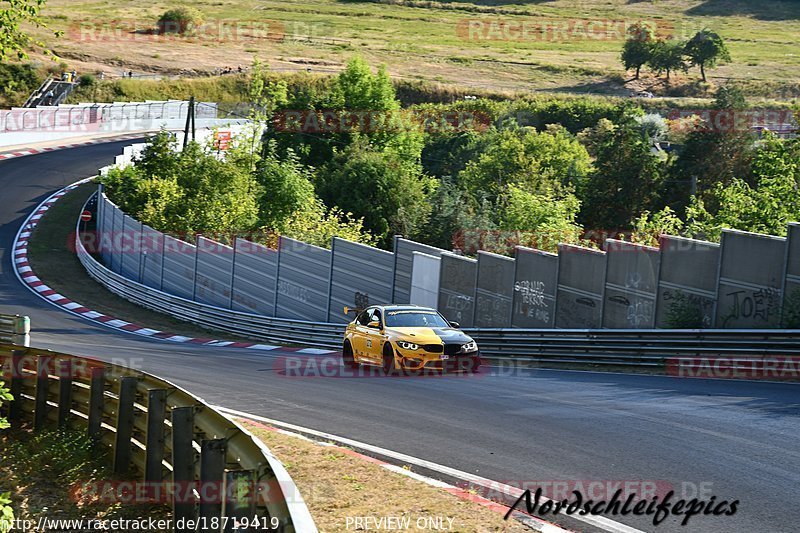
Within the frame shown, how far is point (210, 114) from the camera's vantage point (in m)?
84.1

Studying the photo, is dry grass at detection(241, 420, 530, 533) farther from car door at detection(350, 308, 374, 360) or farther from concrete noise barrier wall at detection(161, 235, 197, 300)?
concrete noise barrier wall at detection(161, 235, 197, 300)

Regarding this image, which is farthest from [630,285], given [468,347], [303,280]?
[303,280]

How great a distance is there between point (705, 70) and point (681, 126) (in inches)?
1792

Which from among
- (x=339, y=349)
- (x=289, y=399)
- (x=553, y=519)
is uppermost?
(x=553, y=519)

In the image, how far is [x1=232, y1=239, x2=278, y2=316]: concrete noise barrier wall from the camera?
102ft

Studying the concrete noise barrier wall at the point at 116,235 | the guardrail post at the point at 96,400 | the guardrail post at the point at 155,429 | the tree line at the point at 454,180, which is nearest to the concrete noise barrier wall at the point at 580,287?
the tree line at the point at 454,180

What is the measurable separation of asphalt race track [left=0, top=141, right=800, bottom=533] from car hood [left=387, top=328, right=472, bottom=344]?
96cm

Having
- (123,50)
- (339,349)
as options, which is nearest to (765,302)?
(339,349)

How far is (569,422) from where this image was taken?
1341cm

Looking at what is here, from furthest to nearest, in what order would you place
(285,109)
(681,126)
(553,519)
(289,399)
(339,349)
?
(681,126)
(285,109)
(339,349)
(289,399)
(553,519)

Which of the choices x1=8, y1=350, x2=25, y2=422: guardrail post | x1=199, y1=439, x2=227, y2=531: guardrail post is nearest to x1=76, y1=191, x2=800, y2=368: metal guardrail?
x1=8, y1=350, x2=25, y2=422: guardrail post

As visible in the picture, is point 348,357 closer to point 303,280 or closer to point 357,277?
point 357,277

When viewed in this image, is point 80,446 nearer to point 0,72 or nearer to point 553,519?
point 553,519

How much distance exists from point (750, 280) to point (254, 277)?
1670 centimetres
